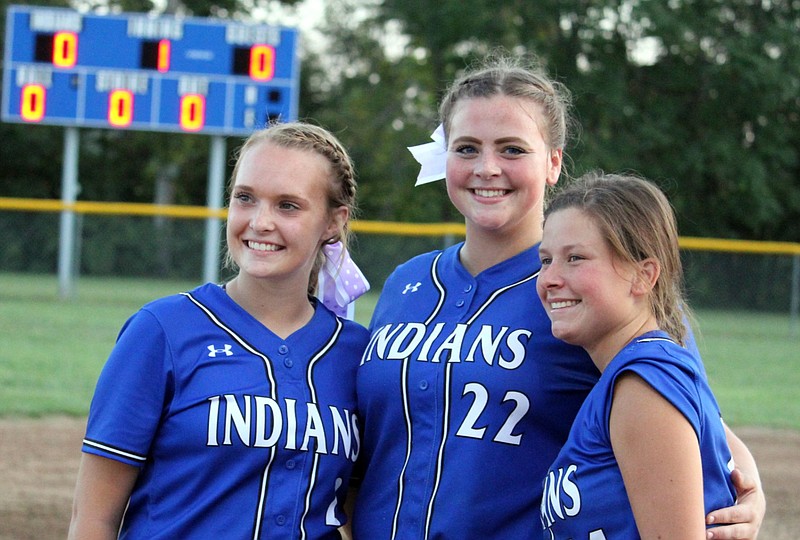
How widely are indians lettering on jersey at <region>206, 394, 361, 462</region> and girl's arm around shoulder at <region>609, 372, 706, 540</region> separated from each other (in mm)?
658

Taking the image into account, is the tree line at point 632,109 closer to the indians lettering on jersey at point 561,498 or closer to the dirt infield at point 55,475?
the dirt infield at point 55,475

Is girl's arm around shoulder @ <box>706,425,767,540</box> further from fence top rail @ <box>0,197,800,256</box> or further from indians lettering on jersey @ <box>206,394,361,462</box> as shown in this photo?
fence top rail @ <box>0,197,800,256</box>

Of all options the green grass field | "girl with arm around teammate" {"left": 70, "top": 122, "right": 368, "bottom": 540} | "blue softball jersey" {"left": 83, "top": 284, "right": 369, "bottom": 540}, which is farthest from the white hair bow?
the green grass field

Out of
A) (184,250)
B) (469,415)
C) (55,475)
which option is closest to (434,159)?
(469,415)

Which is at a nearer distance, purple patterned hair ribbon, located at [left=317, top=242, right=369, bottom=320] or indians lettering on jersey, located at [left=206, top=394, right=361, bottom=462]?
indians lettering on jersey, located at [left=206, top=394, right=361, bottom=462]

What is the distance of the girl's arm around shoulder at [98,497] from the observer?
6.77 ft

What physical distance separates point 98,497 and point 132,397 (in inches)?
8.3

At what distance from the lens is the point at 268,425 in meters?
2.10

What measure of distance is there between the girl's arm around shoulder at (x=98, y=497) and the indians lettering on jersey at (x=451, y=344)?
22.6 inches

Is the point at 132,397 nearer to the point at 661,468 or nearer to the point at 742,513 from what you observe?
the point at 661,468

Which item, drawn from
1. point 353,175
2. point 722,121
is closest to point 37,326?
point 353,175

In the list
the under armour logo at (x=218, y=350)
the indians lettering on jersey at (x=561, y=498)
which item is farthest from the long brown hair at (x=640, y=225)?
the under armour logo at (x=218, y=350)

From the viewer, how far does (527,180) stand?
232 cm

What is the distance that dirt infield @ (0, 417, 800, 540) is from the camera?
4707mm
